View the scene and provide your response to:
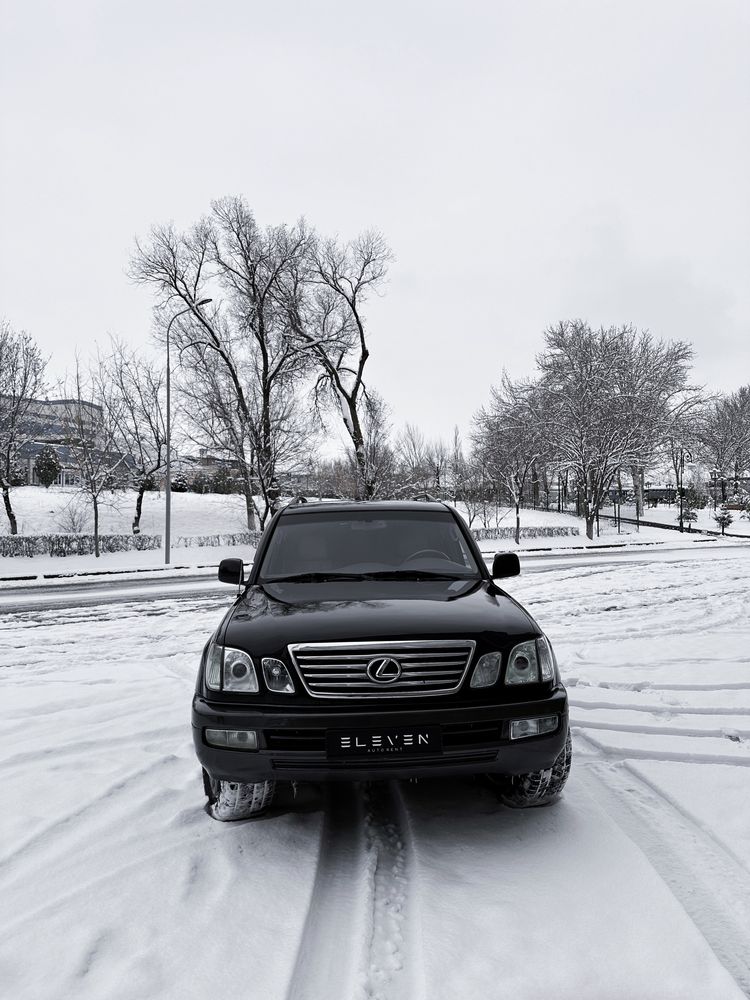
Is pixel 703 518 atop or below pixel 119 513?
below

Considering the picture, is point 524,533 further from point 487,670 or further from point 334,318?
point 487,670

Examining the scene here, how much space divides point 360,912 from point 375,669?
976 millimetres

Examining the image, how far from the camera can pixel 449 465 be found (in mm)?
76062

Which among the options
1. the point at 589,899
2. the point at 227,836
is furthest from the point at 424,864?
the point at 227,836

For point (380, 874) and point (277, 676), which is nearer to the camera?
point (380, 874)

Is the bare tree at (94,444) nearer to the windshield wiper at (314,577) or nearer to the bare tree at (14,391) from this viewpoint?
the bare tree at (14,391)

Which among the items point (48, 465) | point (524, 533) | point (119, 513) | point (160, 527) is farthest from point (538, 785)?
point (48, 465)

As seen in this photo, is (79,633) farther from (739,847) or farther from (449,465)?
(449,465)

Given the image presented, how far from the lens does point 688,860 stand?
10.3 feet

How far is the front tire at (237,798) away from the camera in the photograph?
11.3 feet

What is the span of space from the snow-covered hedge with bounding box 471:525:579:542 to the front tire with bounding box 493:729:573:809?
34228 millimetres

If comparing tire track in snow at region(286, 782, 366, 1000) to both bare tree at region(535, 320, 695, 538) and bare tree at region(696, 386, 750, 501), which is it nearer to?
bare tree at region(535, 320, 695, 538)

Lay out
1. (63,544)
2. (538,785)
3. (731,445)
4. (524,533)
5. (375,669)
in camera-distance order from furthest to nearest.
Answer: (731,445), (524,533), (63,544), (538,785), (375,669)

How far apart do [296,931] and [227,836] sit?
3.12 ft
